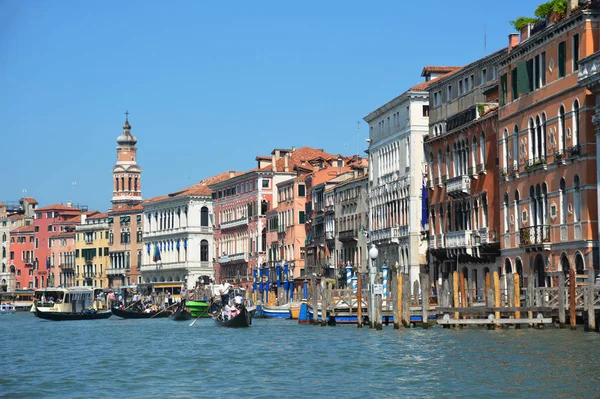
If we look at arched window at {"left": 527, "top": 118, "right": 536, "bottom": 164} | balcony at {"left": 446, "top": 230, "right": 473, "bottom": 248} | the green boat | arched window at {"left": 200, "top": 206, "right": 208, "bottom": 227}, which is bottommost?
the green boat

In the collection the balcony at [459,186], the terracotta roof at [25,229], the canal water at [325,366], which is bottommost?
the canal water at [325,366]

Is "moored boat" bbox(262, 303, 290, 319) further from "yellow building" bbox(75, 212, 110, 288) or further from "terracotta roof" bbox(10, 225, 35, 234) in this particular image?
"terracotta roof" bbox(10, 225, 35, 234)

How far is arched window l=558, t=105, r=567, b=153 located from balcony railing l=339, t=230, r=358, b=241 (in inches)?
1182

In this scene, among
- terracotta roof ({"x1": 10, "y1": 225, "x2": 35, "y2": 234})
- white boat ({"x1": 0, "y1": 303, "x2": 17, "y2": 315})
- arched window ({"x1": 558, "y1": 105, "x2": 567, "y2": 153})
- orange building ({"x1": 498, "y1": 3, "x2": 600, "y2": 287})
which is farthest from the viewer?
terracotta roof ({"x1": 10, "y1": 225, "x2": 35, "y2": 234})

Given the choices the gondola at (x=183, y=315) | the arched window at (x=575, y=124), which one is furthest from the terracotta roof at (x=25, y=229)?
the arched window at (x=575, y=124)

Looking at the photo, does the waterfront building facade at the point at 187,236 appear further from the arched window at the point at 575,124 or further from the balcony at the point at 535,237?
the arched window at the point at 575,124

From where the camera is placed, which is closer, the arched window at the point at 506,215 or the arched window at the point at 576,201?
the arched window at the point at 576,201

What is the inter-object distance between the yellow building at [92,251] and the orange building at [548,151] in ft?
249

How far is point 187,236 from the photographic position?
102 metres

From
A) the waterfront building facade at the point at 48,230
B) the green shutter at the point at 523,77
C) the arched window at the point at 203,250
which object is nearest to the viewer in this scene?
the green shutter at the point at 523,77

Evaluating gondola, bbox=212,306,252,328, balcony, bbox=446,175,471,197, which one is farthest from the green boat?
balcony, bbox=446,175,471,197

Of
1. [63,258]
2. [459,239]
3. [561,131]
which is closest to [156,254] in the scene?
[63,258]

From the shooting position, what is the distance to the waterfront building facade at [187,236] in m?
102

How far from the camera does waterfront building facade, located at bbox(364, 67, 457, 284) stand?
58.4m
